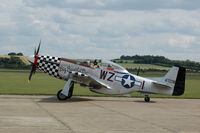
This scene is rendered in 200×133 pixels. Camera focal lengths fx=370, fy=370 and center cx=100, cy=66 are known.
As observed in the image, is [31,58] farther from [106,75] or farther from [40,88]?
[40,88]

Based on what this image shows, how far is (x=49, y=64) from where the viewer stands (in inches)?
758

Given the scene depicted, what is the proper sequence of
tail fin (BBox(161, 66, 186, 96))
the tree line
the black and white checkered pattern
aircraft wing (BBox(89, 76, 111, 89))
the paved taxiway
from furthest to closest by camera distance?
the tree line
tail fin (BBox(161, 66, 186, 96))
the black and white checkered pattern
aircraft wing (BBox(89, 76, 111, 89))
the paved taxiway

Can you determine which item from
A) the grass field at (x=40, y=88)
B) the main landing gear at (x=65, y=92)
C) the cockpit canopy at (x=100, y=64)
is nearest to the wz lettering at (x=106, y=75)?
the cockpit canopy at (x=100, y=64)

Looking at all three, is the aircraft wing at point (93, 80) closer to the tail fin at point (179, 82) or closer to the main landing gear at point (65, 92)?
the main landing gear at point (65, 92)

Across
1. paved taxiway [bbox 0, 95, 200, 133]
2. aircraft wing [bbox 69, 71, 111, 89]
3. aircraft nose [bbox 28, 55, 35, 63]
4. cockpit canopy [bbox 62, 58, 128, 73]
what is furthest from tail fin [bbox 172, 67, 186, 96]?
aircraft nose [bbox 28, 55, 35, 63]

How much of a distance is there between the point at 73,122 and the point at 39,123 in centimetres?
106

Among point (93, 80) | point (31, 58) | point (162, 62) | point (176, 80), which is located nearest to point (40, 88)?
point (31, 58)

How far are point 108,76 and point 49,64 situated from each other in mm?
3140

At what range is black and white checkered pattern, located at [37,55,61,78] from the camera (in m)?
19.2

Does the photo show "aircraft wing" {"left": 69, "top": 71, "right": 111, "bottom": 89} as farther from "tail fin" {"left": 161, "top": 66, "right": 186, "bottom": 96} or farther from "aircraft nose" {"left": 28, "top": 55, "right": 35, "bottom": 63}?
"tail fin" {"left": 161, "top": 66, "right": 186, "bottom": 96}

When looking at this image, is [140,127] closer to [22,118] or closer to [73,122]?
[73,122]

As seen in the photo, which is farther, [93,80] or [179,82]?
[179,82]

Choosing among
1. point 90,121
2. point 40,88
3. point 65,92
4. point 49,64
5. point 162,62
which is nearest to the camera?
point 90,121

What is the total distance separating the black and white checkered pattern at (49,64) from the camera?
19234mm
